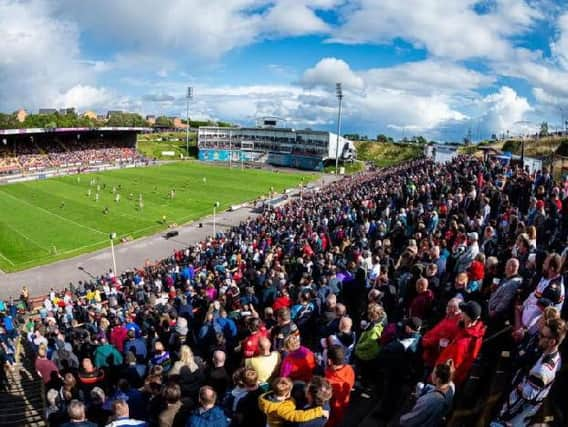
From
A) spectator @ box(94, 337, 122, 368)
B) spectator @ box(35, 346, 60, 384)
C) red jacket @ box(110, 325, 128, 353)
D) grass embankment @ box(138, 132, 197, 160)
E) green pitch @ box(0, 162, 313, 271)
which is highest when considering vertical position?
grass embankment @ box(138, 132, 197, 160)

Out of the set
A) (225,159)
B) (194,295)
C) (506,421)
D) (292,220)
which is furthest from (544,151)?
(225,159)

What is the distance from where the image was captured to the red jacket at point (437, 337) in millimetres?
5586

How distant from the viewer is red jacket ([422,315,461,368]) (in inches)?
220

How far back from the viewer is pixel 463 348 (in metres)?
5.21

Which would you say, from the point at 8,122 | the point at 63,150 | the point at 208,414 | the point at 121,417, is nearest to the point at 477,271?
the point at 208,414

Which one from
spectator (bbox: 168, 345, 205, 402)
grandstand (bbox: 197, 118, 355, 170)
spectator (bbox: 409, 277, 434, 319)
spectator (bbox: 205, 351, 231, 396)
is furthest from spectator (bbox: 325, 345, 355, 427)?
grandstand (bbox: 197, 118, 355, 170)

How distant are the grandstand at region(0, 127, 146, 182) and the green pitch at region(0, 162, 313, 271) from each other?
774cm

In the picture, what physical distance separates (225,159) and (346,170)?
1190 inches

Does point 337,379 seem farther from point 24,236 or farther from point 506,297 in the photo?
point 24,236

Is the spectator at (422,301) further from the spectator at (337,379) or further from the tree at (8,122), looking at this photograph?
the tree at (8,122)

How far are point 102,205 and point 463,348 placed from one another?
47.0m

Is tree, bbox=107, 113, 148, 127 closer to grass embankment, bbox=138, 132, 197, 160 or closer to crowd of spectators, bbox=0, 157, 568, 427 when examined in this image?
grass embankment, bbox=138, 132, 197, 160

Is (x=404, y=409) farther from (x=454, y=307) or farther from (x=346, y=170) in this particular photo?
(x=346, y=170)

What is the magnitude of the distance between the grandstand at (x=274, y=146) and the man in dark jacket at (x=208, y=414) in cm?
8405
